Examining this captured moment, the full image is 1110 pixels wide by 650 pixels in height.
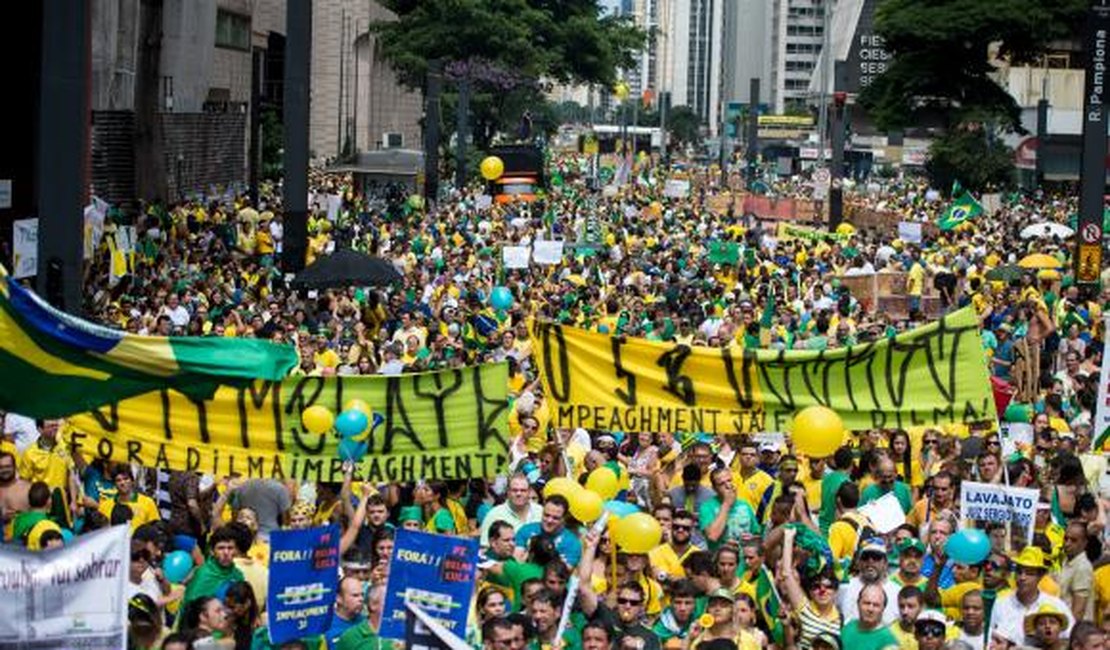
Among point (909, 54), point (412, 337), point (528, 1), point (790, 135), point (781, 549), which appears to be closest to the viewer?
point (781, 549)

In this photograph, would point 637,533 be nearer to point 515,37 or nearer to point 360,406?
point 360,406

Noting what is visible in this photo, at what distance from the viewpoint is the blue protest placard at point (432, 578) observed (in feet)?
28.7

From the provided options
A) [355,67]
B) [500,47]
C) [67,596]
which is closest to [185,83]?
[500,47]

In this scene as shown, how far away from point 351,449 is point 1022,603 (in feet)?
10.6

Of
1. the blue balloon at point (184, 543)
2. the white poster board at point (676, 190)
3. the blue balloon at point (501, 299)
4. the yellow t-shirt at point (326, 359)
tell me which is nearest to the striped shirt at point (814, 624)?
the blue balloon at point (184, 543)

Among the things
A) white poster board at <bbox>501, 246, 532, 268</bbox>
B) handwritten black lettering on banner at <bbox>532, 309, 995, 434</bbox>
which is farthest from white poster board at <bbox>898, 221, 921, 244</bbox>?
handwritten black lettering on banner at <bbox>532, 309, 995, 434</bbox>

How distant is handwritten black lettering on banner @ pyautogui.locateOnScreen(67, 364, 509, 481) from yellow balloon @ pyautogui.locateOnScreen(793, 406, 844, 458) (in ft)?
4.77

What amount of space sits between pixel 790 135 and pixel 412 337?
4683 inches

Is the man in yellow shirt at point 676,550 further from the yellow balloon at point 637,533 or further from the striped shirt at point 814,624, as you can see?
the striped shirt at point 814,624

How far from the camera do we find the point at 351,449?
10.9 meters

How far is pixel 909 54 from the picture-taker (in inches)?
2771

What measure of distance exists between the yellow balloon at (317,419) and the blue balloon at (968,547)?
298cm

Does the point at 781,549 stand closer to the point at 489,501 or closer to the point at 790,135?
the point at 489,501

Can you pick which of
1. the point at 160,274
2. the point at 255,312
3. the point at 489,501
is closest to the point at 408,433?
the point at 489,501
